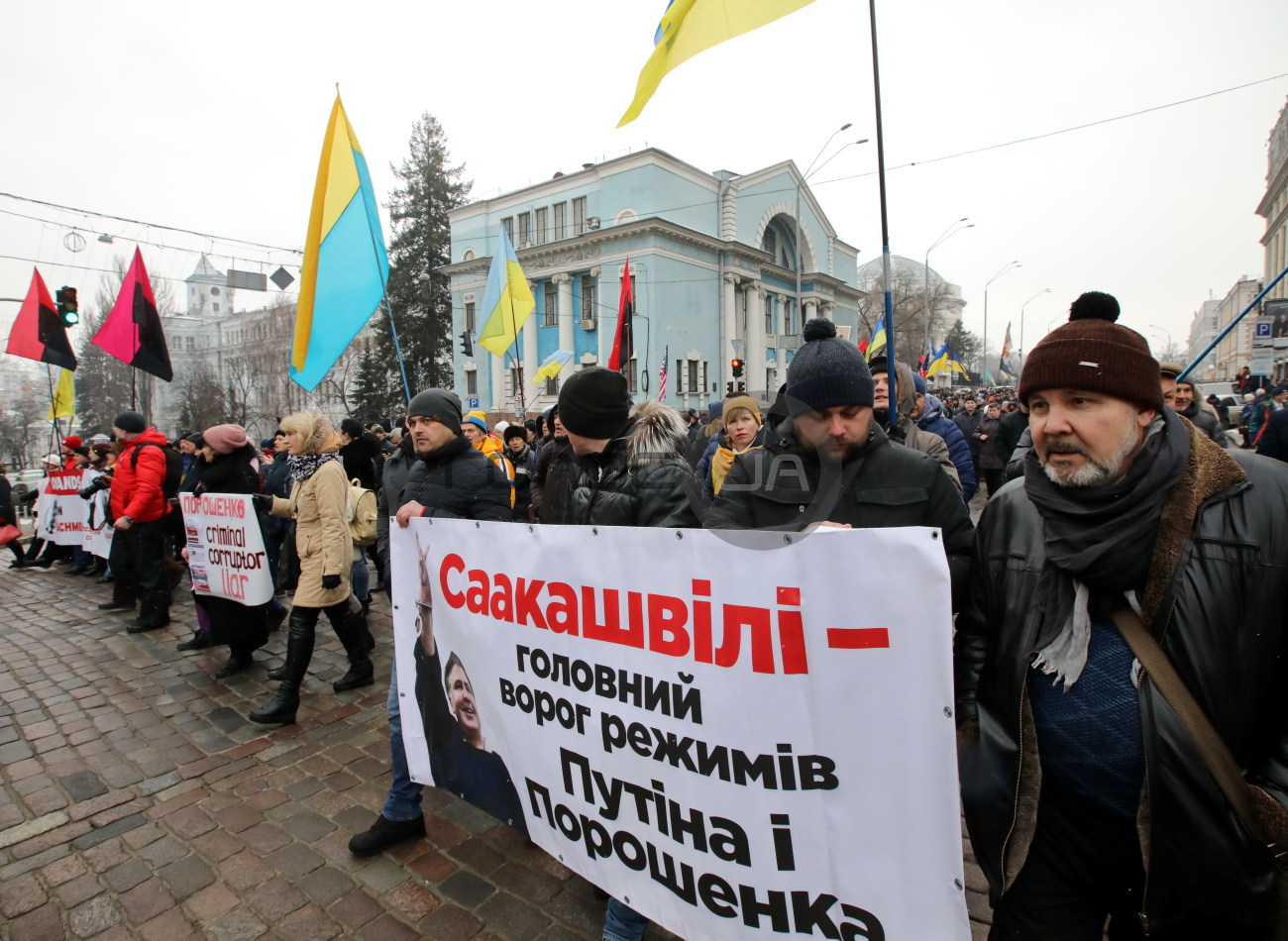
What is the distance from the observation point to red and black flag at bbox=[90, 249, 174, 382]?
24.4 feet

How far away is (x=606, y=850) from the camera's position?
1988 millimetres

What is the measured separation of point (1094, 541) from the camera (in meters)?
1.42

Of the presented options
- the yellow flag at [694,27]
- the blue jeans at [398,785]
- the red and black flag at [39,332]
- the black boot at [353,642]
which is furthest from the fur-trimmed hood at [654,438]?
the red and black flag at [39,332]

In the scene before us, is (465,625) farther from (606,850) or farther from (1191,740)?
(1191,740)

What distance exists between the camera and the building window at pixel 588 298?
3619cm

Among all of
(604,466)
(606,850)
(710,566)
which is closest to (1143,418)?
(710,566)

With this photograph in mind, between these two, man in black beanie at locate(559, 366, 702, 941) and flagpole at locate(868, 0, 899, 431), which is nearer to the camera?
man in black beanie at locate(559, 366, 702, 941)

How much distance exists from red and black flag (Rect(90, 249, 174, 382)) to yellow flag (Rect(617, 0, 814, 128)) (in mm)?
7120

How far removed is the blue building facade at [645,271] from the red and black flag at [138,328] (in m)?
23.5

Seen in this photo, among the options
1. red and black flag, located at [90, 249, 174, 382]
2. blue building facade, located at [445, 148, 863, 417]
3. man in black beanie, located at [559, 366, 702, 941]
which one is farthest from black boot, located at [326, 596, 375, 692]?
blue building facade, located at [445, 148, 863, 417]

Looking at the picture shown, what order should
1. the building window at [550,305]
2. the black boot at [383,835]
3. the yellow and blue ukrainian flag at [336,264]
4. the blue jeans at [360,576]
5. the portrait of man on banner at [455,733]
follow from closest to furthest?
1. the portrait of man on banner at [455,733]
2. the black boot at [383,835]
3. the yellow and blue ukrainian flag at [336,264]
4. the blue jeans at [360,576]
5. the building window at [550,305]

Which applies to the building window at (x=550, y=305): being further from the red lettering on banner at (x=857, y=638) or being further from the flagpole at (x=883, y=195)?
the red lettering on banner at (x=857, y=638)

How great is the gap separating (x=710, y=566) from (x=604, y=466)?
962 millimetres

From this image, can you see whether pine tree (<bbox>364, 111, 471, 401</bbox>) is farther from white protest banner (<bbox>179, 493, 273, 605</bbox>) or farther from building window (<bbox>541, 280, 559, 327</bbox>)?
white protest banner (<bbox>179, 493, 273, 605</bbox>)
